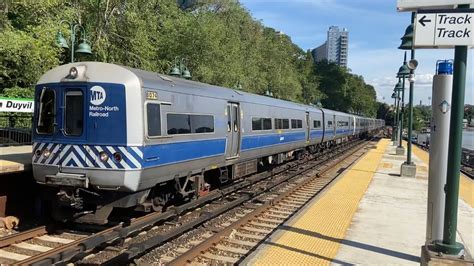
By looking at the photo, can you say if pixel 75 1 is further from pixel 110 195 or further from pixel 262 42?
pixel 262 42

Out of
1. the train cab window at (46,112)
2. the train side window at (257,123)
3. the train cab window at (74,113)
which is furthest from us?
the train side window at (257,123)

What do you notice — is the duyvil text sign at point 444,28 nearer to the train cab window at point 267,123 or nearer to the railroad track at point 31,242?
the railroad track at point 31,242

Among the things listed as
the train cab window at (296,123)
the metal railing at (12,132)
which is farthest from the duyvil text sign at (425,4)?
the train cab window at (296,123)

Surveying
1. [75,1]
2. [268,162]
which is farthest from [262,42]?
[268,162]

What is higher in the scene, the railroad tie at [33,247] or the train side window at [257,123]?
the train side window at [257,123]

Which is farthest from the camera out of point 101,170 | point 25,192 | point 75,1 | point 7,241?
point 75,1

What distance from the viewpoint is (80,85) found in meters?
8.59

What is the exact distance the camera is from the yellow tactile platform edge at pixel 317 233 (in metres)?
7.00

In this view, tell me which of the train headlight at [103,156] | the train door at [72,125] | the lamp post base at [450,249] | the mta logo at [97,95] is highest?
the mta logo at [97,95]

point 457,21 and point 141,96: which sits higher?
point 457,21

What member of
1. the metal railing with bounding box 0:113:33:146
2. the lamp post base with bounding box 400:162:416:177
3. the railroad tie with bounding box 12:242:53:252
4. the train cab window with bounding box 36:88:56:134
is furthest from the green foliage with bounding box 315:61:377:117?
the railroad tie with bounding box 12:242:53:252

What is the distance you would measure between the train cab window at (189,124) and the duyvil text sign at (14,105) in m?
7.41

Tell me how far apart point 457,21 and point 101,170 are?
6.02 m

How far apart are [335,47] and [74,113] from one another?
190 metres
